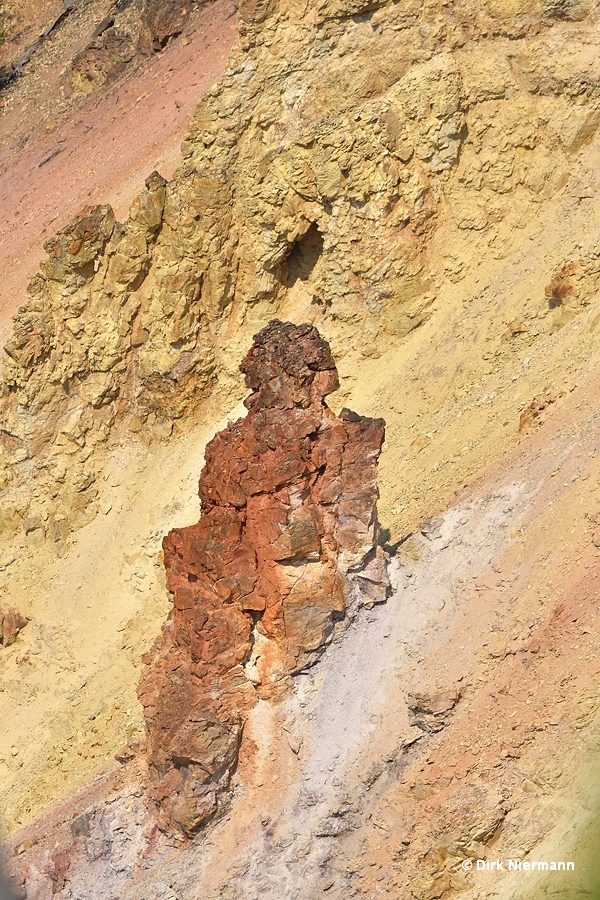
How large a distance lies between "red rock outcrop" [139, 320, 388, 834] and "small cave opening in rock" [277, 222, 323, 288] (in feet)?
25.2

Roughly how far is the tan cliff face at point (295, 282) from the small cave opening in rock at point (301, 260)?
0.17ft

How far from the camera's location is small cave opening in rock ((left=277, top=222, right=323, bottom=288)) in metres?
26.6

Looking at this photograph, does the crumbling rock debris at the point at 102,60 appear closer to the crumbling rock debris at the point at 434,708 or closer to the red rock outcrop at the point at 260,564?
the red rock outcrop at the point at 260,564

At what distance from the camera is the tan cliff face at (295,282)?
2400 centimetres

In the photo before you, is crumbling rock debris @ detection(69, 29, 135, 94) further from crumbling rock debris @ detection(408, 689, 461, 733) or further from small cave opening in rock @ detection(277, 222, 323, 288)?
crumbling rock debris @ detection(408, 689, 461, 733)

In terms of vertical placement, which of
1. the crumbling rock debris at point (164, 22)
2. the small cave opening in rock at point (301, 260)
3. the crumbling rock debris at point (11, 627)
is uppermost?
the crumbling rock debris at point (164, 22)

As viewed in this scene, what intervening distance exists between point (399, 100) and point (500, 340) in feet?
19.1

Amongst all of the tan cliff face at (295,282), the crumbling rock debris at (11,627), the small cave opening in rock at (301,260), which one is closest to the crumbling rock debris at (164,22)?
the tan cliff face at (295,282)

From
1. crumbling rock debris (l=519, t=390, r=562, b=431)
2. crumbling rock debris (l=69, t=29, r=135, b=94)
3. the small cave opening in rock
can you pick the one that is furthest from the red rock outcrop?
crumbling rock debris (l=69, t=29, r=135, b=94)

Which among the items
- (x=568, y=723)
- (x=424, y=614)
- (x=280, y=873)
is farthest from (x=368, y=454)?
(x=280, y=873)

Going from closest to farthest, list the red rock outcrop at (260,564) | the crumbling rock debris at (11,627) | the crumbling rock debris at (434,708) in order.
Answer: the crumbling rock debris at (434,708), the red rock outcrop at (260,564), the crumbling rock debris at (11,627)

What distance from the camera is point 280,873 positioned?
687 inches

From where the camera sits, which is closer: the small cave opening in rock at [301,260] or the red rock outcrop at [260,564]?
the red rock outcrop at [260,564]

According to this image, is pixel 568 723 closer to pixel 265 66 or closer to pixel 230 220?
pixel 230 220
